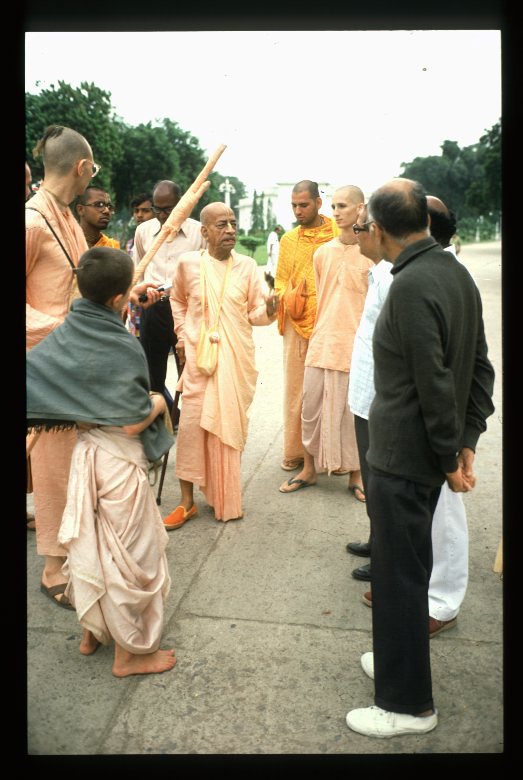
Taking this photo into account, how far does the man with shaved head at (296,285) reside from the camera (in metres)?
5.50

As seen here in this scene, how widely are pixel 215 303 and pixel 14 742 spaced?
9.86ft

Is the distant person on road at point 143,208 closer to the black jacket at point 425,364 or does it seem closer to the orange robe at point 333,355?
the orange robe at point 333,355

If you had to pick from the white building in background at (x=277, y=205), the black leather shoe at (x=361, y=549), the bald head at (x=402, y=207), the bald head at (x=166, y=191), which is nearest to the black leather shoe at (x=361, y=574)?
the black leather shoe at (x=361, y=549)

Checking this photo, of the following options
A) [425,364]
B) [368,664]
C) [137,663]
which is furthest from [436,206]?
[137,663]

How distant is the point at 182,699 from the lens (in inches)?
116

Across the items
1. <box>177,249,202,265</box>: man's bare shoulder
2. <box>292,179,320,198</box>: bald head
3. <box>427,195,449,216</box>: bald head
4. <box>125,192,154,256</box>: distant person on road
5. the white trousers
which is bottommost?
the white trousers

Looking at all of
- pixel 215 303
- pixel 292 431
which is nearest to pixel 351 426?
pixel 292 431

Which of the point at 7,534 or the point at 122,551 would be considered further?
the point at 122,551

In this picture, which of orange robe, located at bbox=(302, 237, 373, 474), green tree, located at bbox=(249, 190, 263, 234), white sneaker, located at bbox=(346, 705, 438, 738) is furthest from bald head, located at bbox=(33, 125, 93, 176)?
green tree, located at bbox=(249, 190, 263, 234)

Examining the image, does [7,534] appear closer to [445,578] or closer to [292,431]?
[445,578]

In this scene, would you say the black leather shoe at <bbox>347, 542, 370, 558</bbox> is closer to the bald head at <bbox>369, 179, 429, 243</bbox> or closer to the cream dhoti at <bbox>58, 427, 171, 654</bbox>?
the cream dhoti at <bbox>58, 427, 171, 654</bbox>

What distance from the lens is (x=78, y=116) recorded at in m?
17.0

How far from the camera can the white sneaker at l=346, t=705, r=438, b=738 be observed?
2.70 m

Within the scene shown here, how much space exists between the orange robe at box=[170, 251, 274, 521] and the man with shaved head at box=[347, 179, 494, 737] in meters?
2.09
